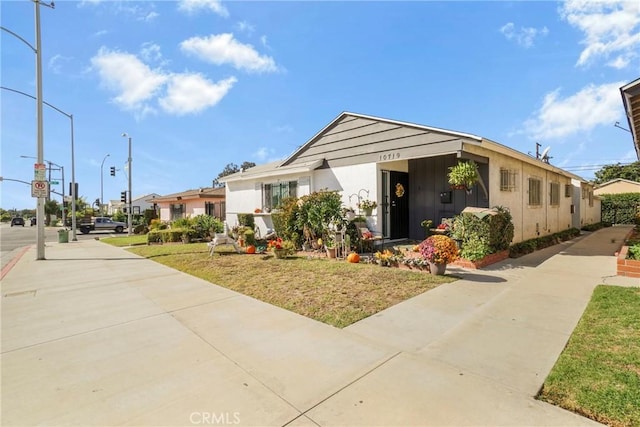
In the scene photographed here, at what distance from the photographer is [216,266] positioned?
26.8ft

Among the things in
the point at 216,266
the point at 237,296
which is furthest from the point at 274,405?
the point at 216,266

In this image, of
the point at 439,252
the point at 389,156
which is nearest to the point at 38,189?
the point at 389,156

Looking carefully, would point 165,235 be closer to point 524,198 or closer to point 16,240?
point 16,240

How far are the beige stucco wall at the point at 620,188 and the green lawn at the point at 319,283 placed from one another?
37.2 m

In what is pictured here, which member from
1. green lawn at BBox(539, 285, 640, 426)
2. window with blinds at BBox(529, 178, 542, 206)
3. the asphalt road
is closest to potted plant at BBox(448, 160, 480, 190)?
green lawn at BBox(539, 285, 640, 426)

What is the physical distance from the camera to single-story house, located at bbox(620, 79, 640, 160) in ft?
16.0

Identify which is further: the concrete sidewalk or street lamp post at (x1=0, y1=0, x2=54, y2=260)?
street lamp post at (x1=0, y1=0, x2=54, y2=260)

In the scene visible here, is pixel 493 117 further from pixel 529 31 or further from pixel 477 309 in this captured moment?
pixel 477 309

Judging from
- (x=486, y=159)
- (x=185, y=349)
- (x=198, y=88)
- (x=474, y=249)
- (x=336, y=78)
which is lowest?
(x=185, y=349)

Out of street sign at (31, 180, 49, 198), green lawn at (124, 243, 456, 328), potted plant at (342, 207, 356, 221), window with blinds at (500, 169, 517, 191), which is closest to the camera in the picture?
green lawn at (124, 243, 456, 328)

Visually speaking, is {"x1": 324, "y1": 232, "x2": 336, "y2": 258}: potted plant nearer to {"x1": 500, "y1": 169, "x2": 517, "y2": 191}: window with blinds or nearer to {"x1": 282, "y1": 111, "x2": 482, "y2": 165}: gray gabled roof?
{"x1": 282, "y1": 111, "x2": 482, "y2": 165}: gray gabled roof

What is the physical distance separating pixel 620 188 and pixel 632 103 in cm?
3644

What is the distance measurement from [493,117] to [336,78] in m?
9.36

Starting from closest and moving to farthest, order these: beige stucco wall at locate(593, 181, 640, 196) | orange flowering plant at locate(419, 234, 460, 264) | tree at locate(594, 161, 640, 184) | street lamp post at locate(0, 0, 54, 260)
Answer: orange flowering plant at locate(419, 234, 460, 264)
street lamp post at locate(0, 0, 54, 260)
beige stucco wall at locate(593, 181, 640, 196)
tree at locate(594, 161, 640, 184)
